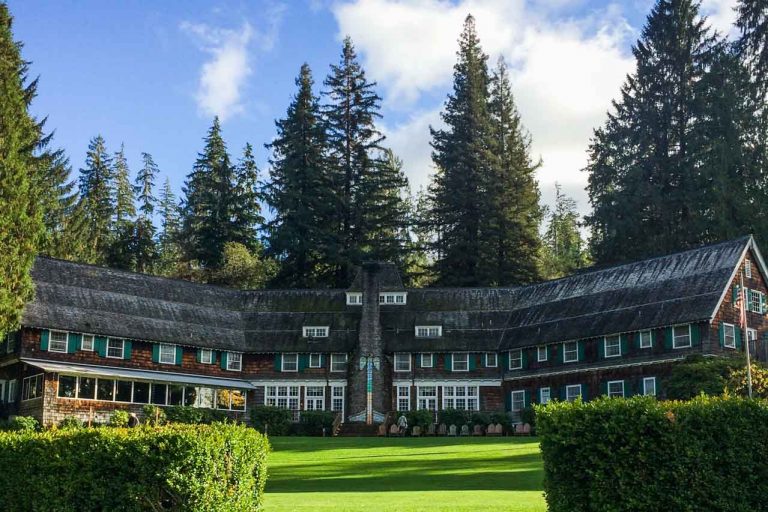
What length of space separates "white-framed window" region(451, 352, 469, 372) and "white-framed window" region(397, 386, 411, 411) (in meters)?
2.95

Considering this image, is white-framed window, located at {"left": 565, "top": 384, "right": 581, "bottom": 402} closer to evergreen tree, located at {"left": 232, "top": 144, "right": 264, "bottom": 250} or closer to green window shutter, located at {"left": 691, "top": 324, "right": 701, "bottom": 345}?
green window shutter, located at {"left": 691, "top": 324, "right": 701, "bottom": 345}

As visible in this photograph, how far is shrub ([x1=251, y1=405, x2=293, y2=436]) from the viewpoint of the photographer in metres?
49.8

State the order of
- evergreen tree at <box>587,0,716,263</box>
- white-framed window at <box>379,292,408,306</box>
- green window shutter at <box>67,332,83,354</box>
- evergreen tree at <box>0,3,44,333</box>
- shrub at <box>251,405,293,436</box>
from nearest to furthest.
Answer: evergreen tree at <box>0,3,44,333</box> < green window shutter at <box>67,332,83,354</box> < shrub at <box>251,405,293,436</box> < white-framed window at <box>379,292,408,306</box> < evergreen tree at <box>587,0,716,263</box>

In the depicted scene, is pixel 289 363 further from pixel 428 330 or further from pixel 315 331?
pixel 428 330

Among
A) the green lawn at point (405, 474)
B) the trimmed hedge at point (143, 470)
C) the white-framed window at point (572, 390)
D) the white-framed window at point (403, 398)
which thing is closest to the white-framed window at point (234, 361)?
the white-framed window at point (403, 398)

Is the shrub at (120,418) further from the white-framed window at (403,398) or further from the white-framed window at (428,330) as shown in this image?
the white-framed window at (428,330)

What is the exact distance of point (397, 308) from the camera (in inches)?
2287

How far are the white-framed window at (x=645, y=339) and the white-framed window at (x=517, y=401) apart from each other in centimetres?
847

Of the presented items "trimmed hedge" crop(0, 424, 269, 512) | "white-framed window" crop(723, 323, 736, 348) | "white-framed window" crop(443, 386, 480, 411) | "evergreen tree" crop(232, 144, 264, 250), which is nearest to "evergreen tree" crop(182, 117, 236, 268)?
"evergreen tree" crop(232, 144, 264, 250)

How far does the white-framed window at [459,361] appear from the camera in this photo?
182ft

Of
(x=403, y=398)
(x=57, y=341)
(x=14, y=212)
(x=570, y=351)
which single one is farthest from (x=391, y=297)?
(x=14, y=212)

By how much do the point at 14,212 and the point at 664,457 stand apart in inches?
1413

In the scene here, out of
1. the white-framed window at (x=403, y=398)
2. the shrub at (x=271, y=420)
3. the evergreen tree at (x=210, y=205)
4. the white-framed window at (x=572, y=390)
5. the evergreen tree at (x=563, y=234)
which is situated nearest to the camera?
the shrub at (x=271, y=420)

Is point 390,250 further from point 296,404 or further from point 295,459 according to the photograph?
point 295,459
